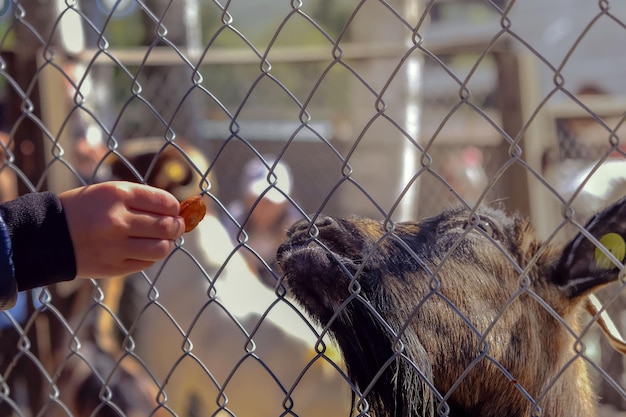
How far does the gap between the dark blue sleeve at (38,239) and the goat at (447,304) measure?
672 mm

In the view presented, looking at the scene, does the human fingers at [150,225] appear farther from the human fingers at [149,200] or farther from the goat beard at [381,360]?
the goat beard at [381,360]

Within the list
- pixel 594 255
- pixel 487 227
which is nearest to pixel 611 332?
pixel 594 255

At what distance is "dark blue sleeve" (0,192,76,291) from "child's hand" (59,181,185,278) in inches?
1.0

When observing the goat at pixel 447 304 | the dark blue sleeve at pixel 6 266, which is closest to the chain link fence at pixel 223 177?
the goat at pixel 447 304

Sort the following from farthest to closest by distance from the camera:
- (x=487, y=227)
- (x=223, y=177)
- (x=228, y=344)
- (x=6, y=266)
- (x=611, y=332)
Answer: (x=223, y=177) → (x=228, y=344) → (x=487, y=227) → (x=611, y=332) → (x=6, y=266)

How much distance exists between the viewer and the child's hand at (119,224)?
1.96m

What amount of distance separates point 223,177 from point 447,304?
5372mm

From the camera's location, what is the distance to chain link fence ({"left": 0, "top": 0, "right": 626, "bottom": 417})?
258cm

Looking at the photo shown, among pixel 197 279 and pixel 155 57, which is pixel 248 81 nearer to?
pixel 155 57

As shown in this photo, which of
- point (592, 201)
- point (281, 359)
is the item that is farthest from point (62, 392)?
point (592, 201)

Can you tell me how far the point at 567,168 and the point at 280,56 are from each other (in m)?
2.56

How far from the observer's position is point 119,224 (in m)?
1.95

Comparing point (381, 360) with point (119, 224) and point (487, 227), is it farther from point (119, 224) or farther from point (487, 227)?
point (119, 224)

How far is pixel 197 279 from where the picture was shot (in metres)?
4.65
